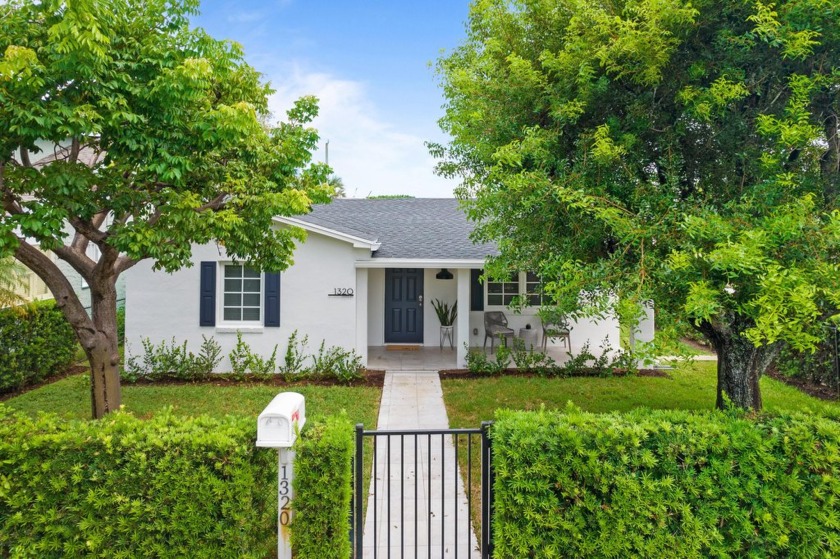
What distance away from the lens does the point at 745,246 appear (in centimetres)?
319

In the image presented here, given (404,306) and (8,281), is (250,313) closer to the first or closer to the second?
(404,306)

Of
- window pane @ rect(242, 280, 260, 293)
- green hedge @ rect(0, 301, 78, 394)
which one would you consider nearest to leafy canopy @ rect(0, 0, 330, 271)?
window pane @ rect(242, 280, 260, 293)

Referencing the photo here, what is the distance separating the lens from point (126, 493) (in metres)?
2.96

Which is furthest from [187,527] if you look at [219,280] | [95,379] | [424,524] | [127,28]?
[219,280]

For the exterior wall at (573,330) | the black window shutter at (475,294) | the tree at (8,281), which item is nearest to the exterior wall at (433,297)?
the black window shutter at (475,294)

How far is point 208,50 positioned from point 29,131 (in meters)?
1.88

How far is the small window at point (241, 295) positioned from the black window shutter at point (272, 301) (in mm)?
228

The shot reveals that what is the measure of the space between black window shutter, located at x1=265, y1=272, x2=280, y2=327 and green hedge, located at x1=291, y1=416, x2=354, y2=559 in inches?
252

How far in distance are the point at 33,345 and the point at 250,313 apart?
4.06 meters

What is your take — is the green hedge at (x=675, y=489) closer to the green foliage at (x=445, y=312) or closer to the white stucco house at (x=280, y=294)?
the white stucco house at (x=280, y=294)

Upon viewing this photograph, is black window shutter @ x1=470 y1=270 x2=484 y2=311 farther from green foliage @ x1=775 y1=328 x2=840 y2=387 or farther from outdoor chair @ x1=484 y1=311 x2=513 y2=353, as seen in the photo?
green foliage @ x1=775 y1=328 x2=840 y2=387

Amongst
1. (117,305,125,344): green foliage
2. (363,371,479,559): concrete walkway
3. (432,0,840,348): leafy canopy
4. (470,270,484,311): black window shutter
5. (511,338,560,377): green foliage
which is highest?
(432,0,840,348): leafy canopy

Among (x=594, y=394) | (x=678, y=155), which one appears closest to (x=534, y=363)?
(x=594, y=394)

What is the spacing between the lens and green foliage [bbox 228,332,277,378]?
8750 mm
